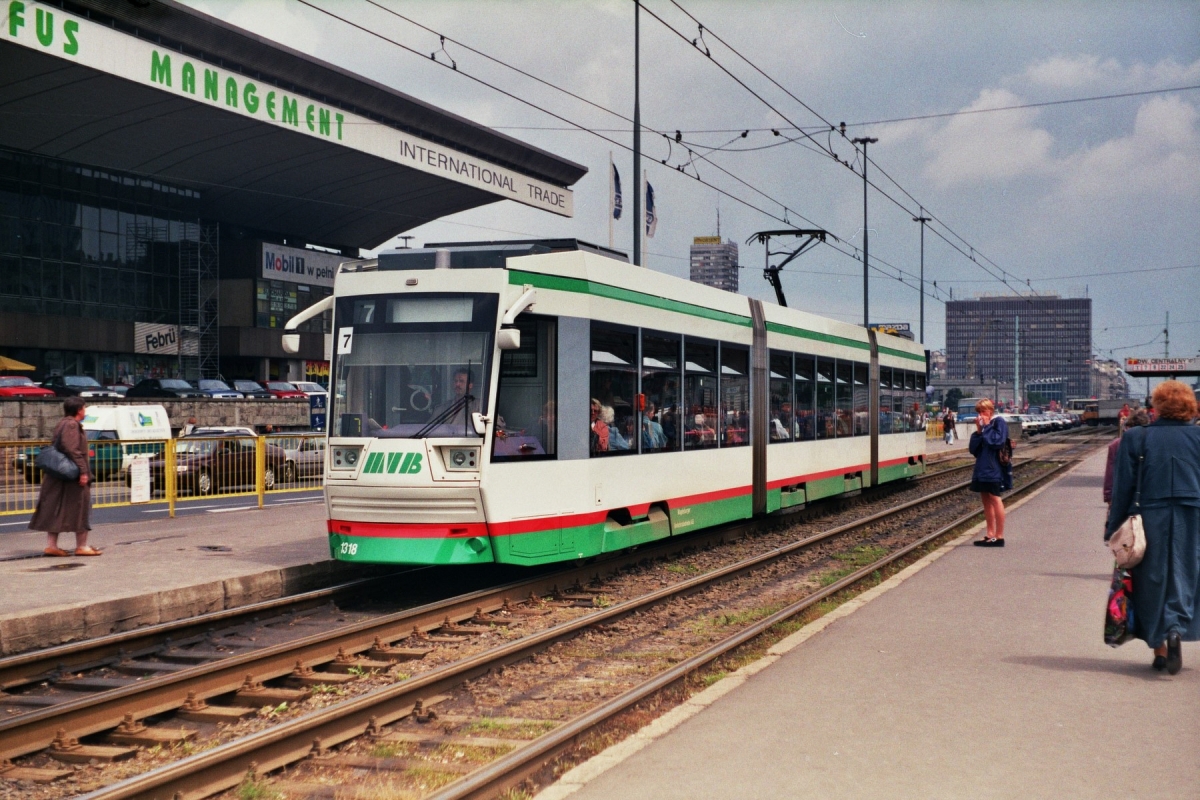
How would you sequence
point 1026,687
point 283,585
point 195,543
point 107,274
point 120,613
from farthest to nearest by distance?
point 107,274 → point 195,543 → point 283,585 → point 120,613 → point 1026,687

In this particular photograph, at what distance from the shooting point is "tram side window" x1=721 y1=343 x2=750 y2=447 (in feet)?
47.0

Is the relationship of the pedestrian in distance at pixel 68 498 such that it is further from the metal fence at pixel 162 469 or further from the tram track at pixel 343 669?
the tram track at pixel 343 669

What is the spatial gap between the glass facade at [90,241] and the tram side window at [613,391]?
4782 cm

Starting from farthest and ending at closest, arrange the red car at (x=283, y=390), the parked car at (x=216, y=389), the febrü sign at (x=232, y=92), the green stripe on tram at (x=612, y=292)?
the red car at (x=283, y=390) → the parked car at (x=216, y=389) → the febrü sign at (x=232, y=92) → the green stripe on tram at (x=612, y=292)

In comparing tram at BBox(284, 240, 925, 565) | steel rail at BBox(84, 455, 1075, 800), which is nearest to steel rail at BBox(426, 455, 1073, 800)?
steel rail at BBox(84, 455, 1075, 800)

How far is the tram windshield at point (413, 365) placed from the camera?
998 centimetres

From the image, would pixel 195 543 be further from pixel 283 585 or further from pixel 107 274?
pixel 107 274

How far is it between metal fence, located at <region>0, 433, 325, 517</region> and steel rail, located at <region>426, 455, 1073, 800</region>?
10.4m

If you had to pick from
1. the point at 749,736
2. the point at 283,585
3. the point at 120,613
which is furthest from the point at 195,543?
the point at 749,736

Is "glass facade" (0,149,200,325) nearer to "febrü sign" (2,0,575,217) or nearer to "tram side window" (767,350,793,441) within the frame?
"febrü sign" (2,0,575,217)

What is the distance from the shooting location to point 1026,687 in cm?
674

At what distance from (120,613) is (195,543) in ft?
14.3

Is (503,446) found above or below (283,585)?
above

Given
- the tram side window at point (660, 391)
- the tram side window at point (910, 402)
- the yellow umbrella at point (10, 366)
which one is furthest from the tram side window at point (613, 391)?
the yellow umbrella at point (10, 366)
